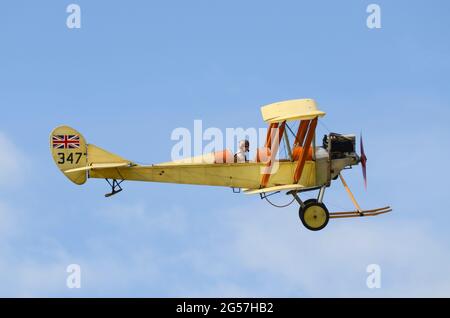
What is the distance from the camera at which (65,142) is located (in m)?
23.1

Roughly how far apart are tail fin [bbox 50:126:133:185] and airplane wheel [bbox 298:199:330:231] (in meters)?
3.82

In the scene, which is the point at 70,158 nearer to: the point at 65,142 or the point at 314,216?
the point at 65,142

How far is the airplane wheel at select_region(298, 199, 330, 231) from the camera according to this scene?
23.3 meters

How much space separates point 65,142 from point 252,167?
3.95 m

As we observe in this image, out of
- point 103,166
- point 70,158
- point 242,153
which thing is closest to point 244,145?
point 242,153

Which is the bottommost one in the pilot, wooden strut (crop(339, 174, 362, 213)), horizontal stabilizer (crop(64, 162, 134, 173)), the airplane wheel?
the airplane wheel

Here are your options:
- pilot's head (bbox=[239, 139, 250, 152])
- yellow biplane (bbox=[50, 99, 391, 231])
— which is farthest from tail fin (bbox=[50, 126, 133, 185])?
pilot's head (bbox=[239, 139, 250, 152])

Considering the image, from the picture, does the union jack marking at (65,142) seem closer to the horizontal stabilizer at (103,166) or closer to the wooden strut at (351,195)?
the horizontal stabilizer at (103,166)

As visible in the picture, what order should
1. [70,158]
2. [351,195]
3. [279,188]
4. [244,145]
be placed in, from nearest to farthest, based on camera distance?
[279,188] < [70,158] < [244,145] < [351,195]

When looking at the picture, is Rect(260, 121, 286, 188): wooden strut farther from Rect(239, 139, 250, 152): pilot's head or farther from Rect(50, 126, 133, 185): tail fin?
Rect(50, 126, 133, 185): tail fin

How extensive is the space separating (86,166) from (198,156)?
2350 mm

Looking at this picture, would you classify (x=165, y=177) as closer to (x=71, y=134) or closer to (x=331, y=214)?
(x=71, y=134)

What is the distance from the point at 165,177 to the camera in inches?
912

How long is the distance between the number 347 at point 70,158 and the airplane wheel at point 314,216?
191 inches
